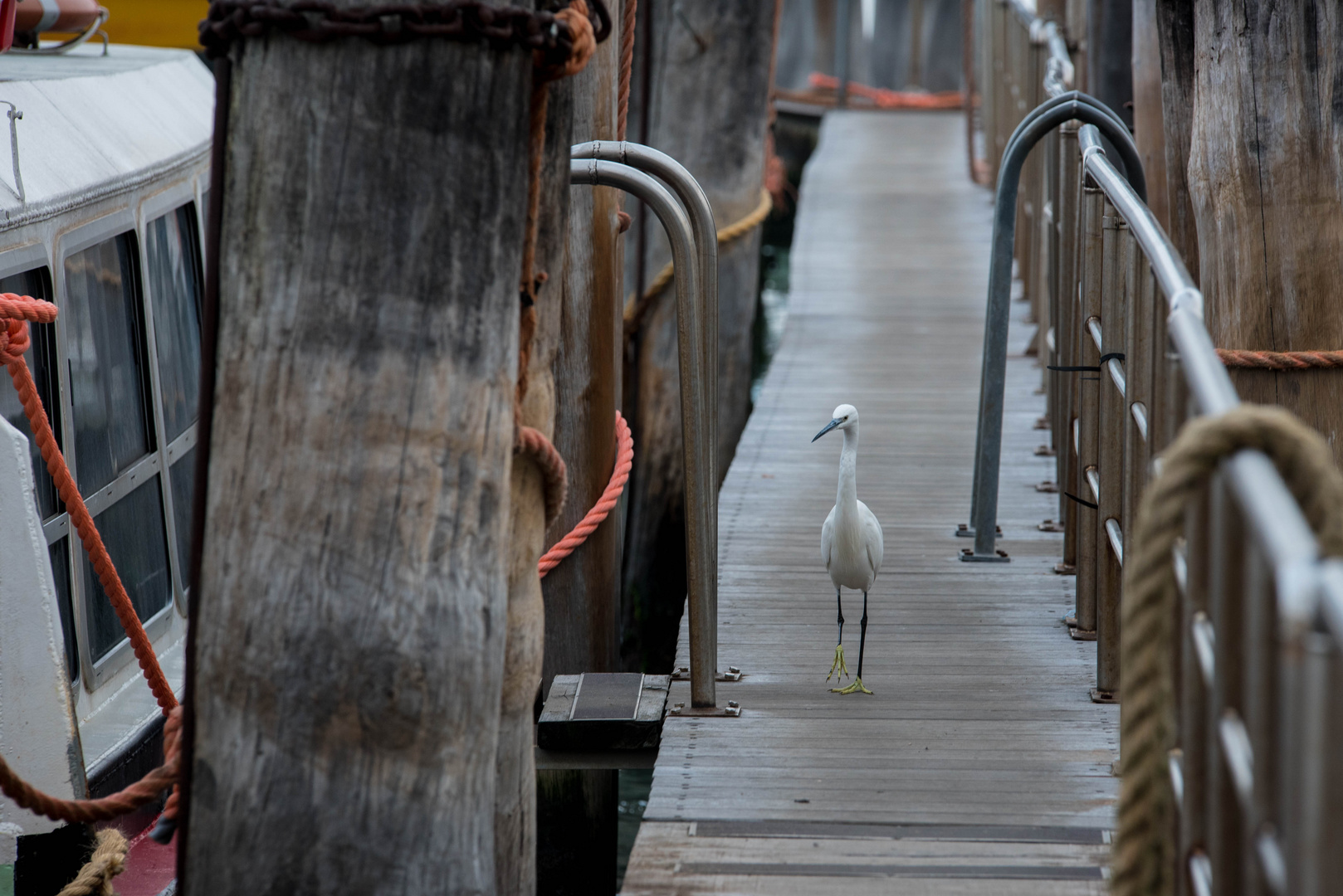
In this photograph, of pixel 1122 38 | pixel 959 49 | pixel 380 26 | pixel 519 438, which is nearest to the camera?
pixel 380 26

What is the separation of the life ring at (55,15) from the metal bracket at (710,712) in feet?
13.6

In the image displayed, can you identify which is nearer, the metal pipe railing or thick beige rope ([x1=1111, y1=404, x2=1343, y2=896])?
the metal pipe railing

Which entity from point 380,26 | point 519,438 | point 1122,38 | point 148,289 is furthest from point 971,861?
point 1122,38

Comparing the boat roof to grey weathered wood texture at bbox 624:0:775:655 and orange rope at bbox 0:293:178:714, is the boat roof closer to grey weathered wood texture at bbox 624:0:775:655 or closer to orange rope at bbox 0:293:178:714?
orange rope at bbox 0:293:178:714

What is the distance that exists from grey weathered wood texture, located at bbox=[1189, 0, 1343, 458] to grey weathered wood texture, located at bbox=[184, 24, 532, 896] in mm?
2185

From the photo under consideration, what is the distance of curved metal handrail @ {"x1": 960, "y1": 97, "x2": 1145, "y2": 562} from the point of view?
4.14m

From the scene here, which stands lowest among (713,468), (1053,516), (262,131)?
(1053,516)

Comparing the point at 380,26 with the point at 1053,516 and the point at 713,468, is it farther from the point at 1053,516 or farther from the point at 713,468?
the point at 1053,516

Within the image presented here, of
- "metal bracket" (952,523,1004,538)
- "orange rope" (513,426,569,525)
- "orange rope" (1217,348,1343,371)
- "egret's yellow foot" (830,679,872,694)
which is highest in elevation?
"orange rope" (513,426,569,525)

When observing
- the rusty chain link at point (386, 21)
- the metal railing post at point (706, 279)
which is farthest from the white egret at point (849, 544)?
the rusty chain link at point (386, 21)

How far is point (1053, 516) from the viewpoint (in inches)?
204

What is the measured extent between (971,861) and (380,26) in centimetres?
189

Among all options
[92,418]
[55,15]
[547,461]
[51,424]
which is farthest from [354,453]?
[55,15]

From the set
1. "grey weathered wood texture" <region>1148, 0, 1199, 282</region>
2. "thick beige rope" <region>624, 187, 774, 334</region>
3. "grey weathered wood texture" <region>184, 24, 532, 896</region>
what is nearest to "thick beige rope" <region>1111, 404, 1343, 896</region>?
"grey weathered wood texture" <region>184, 24, 532, 896</region>
